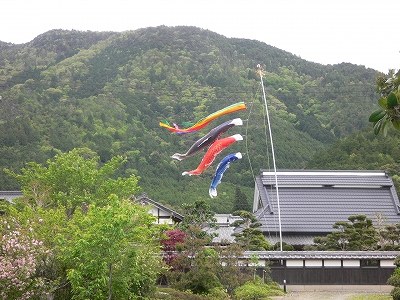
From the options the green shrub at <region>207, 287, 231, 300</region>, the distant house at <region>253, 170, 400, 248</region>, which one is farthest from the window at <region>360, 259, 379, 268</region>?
the green shrub at <region>207, 287, 231, 300</region>

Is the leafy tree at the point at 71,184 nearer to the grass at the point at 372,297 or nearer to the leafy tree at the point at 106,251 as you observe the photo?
the leafy tree at the point at 106,251

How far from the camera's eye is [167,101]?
2889 inches

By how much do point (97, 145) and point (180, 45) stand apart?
39052mm

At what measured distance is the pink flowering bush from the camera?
49.9ft

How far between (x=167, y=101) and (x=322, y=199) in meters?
37.9

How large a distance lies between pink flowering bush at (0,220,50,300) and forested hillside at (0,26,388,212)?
33.8 m

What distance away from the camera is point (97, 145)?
187 feet

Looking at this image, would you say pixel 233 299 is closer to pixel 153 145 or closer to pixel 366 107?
pixel 153 145

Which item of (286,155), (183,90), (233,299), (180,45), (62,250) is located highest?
(180,45)

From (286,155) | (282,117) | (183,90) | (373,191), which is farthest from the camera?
(183,90)

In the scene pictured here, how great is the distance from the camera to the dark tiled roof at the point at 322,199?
35938mm

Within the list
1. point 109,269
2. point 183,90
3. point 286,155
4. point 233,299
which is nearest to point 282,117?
point 286,155

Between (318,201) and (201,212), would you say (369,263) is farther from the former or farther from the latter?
(318,201)

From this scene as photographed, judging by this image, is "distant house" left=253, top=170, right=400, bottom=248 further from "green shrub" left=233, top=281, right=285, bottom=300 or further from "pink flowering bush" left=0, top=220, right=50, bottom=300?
"pink flowering bush" left=0, top=220, right=50, bottom=300
